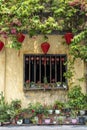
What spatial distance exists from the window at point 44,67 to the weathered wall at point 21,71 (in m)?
0.17

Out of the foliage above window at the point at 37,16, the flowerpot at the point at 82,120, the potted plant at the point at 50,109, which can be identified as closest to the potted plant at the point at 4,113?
the potted plant at the point at 50,109

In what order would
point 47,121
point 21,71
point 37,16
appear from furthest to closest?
point 21,71
point 47,121
point 37,16

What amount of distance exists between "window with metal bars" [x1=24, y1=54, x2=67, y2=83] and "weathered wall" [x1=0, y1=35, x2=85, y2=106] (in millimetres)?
174

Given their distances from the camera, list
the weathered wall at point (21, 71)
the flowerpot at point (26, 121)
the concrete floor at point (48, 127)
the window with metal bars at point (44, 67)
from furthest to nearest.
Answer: the window with metal bars at point (44, 67) → the weathered wall at point (21, 71) → the flowerpot at point (26, 121) → the concrete floor at point (48, 127)

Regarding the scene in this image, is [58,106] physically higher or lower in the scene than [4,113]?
higher

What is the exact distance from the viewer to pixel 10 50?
12.4m

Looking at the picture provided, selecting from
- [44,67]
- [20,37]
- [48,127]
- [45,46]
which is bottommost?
[48,127]

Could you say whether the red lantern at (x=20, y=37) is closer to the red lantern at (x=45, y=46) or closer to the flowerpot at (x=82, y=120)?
the red lantern at (x=45, y=46)

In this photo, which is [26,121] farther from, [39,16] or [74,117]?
[39,16]

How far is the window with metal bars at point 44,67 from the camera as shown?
40.7 ft

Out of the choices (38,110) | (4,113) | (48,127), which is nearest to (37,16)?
(38,110)

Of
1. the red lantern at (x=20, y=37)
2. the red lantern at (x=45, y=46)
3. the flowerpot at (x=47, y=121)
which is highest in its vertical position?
the red lantern at (x=20, y=37)

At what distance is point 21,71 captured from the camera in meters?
12.3

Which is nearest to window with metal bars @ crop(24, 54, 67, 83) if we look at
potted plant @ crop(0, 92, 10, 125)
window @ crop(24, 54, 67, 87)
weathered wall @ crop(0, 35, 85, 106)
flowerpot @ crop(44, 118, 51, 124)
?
window @ crop(24, 54, 67, 87)
